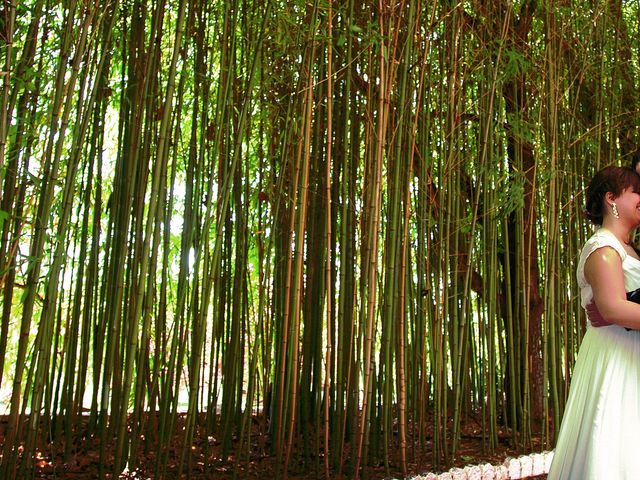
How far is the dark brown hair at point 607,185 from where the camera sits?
1.83m

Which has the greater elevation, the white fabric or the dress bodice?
the dress bodice

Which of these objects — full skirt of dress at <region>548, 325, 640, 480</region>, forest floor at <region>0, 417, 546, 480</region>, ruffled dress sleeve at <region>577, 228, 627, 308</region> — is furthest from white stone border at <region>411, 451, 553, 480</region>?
ruffled dress sleeve at <region>577, 228, 627, 308</region>

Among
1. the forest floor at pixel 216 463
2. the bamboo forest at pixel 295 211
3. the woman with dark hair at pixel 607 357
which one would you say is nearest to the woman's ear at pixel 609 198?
the woman with dark hair at pixel 607 357

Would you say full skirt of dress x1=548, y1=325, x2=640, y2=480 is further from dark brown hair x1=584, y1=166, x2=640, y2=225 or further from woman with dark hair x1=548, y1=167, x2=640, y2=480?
dark brown hair x1=584, y1=166, x2=640, y2=225

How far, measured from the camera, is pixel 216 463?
9.76ft

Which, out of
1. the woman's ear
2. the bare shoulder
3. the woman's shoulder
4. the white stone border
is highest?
the woman's ear

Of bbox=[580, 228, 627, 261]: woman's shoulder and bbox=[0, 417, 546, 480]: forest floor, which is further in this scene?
bbox=[0, 417, 546, 480]: forest floor

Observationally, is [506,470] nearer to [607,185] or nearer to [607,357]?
[607,357]

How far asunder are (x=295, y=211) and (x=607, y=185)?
137cm

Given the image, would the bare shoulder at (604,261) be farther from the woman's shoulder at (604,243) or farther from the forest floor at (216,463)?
the forest floor at (216,463)

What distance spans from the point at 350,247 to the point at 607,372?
1.32 meters

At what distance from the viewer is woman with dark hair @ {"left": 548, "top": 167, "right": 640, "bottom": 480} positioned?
5.73 feet

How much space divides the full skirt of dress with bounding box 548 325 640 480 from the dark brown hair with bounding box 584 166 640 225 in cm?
30

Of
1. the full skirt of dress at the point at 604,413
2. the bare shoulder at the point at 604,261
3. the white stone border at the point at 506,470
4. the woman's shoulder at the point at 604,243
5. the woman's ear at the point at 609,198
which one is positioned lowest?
the white stone border at the point at 506,470
